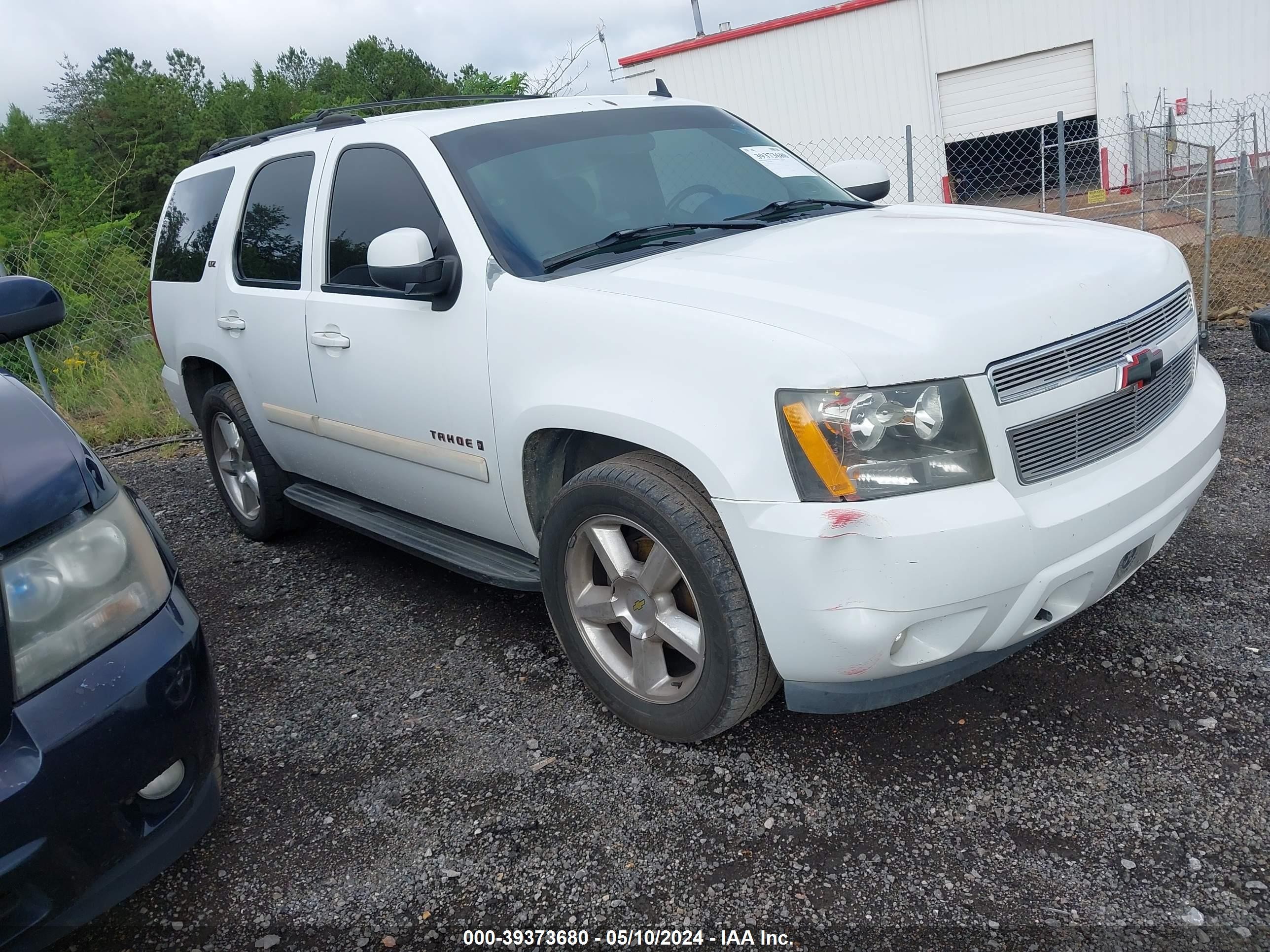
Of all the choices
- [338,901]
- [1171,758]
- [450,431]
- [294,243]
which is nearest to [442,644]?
[450,431]

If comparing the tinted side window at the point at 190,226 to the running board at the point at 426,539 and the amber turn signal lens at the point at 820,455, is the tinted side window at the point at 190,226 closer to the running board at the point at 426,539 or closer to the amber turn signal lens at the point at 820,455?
the running board at the point at 426,539

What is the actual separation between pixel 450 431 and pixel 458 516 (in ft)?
1.21

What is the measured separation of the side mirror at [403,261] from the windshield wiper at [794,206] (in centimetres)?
107

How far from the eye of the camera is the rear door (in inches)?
149

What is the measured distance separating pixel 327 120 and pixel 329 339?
41.5 inches

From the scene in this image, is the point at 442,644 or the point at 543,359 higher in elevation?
the point at 543,359

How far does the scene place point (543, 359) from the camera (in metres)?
2.73

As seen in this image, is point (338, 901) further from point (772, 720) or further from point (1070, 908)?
point (1070, 908)

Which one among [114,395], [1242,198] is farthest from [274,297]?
[1242,198]

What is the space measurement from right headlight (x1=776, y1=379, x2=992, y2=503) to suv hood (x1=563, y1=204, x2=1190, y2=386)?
0.17 ft

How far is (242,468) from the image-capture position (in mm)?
4738

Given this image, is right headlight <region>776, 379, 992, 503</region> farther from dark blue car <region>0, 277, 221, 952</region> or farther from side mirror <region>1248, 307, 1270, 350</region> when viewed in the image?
side mirror <region>1248, 307, 1270, 350</region>

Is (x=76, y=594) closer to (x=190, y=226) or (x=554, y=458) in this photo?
(x=554, y=458)

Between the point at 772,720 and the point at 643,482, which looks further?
the point at 772,720
